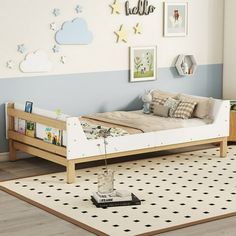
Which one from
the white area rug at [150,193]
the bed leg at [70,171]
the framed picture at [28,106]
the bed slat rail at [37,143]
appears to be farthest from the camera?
the framed picture at [28,106]

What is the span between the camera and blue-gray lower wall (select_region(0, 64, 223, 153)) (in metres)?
5.69

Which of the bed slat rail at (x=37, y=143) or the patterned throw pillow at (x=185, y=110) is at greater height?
the patterned throw pillow at (x=185, y=110)

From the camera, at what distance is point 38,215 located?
4.07 metres

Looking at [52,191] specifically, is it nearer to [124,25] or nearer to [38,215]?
[38,215]

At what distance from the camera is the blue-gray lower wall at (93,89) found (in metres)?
5.69

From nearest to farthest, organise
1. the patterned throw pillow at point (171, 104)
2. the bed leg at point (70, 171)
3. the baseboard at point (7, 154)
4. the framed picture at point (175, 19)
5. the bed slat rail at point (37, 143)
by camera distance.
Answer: the bed leg at point (70, 171) → the bed slat rail at point (37, 143) → the baseboard at point (7, 154) → the patterned throw pillow at point (171, 104) → the framed picture at point (175, 19)

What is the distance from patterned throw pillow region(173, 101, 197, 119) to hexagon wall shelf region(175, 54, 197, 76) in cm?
77

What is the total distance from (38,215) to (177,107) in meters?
2.32

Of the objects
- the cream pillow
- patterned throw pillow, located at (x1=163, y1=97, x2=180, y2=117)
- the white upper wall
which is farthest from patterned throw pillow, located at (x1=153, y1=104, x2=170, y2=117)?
the white upper wall

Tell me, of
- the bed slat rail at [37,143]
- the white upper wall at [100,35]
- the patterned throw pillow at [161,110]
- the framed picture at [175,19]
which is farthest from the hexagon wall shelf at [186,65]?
the bed slat rail at [37,143]

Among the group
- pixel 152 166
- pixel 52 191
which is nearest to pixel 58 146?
pixel 52 191

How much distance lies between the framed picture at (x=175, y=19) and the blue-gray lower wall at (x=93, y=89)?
15.4 inches

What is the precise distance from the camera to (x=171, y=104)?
6047 millimetres

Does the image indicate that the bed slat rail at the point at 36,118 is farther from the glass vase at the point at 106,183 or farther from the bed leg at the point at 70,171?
the glass vase at the point at 106,183
